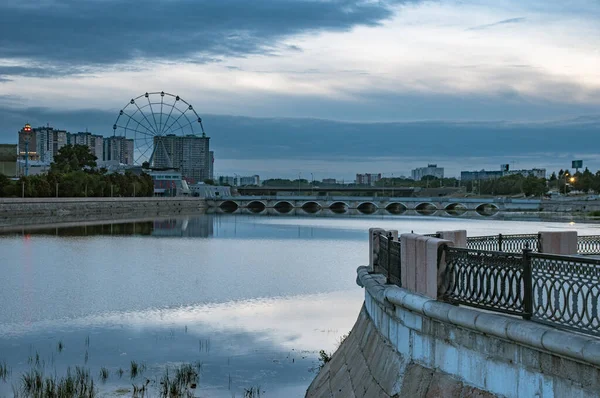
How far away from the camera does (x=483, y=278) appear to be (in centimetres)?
1017

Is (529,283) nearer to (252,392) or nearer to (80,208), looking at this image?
(252,392)

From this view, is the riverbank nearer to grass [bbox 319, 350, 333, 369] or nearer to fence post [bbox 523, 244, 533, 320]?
grass [bbox 319, 350, 333, 369]

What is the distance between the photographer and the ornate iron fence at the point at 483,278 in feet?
31.7

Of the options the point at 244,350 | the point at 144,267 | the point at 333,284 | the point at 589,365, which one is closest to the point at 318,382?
the point at 244,350

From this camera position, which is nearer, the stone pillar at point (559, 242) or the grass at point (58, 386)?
the grass at point (58, 386)

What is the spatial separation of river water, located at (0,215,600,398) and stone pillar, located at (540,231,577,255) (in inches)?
268

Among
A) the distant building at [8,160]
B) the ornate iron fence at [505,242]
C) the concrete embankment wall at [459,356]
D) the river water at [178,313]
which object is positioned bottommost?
the river water at [178,313]

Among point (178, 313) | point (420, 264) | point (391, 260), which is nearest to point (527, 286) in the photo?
point (420, 264)

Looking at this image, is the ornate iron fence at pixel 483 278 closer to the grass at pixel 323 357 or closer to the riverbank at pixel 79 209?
the grass at pixel 323 357

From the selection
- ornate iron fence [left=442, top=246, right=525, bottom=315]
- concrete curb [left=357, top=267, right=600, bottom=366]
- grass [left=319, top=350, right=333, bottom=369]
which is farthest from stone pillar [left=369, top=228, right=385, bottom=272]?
ornate iron fence [left=442, top=246, right=525, bottom=315]

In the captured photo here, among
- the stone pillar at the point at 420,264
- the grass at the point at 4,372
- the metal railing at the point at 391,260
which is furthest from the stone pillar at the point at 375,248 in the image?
the grass at the point at 4,372

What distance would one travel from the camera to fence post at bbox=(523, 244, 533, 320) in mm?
9266

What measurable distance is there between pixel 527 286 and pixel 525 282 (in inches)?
2.8

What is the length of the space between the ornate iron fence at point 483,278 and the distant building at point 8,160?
184 m
